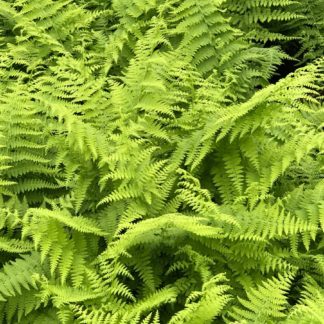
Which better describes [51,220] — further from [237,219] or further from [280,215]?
[280,215]

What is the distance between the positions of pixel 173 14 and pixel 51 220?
8.28 feet

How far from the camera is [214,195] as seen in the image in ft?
11.6

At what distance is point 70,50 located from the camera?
5.01 meters

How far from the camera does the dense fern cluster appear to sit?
2.83 metres

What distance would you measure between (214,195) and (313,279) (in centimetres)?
90

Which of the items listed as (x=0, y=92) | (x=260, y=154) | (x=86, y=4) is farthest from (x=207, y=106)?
(x=86, y=4)

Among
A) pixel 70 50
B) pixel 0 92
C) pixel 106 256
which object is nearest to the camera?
pixel 106 256

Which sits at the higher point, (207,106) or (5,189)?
(207,106)

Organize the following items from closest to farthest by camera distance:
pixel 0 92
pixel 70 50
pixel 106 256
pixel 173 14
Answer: pixel 106 256
pixel 0 92
pixel 173 14
pixel 70 50

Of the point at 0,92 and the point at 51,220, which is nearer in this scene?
the point at 51,220

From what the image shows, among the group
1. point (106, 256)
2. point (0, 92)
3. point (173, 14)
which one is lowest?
point (106, 256)

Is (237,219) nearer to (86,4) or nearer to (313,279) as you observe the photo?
(313,279)

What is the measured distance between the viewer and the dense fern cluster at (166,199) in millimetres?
2826

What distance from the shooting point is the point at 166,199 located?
3.37m
